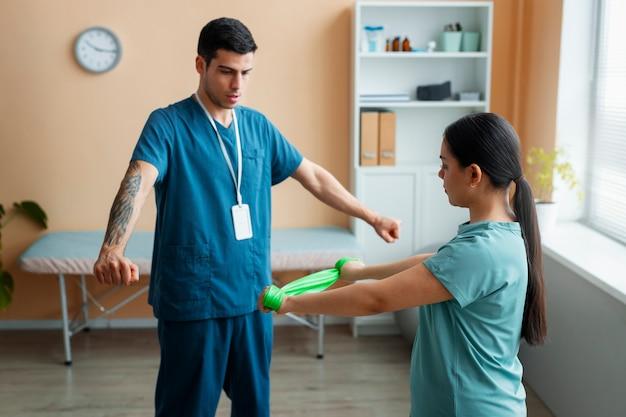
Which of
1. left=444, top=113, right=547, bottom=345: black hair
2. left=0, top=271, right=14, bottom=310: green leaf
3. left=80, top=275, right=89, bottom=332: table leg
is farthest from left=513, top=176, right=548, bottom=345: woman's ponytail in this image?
left=0, top=271, right=14, bottom=310: green leaf

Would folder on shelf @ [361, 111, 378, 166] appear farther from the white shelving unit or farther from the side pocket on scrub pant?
the side pocket on scrub pant

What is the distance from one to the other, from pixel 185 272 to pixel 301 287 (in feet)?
2.20

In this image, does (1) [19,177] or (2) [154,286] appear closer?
(2) [154,286]

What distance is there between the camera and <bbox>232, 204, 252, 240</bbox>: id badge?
7.92 ft

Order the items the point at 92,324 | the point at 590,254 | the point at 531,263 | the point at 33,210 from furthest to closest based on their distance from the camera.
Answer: the point at 92,324
the point at 33,210
the point at 590,254
the point at 531,263

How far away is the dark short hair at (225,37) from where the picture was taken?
91.0 inches

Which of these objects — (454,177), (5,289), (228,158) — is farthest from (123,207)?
(5,289)

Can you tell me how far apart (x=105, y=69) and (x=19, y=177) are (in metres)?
0.75

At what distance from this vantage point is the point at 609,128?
3.52 m

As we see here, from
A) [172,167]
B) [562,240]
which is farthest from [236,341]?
[562,240]

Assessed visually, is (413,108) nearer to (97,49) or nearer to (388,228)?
(97,49)

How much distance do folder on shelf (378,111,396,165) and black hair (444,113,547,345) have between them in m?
2.47

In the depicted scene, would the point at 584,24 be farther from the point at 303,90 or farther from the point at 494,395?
the point at 494,395

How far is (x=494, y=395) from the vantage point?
160cm
